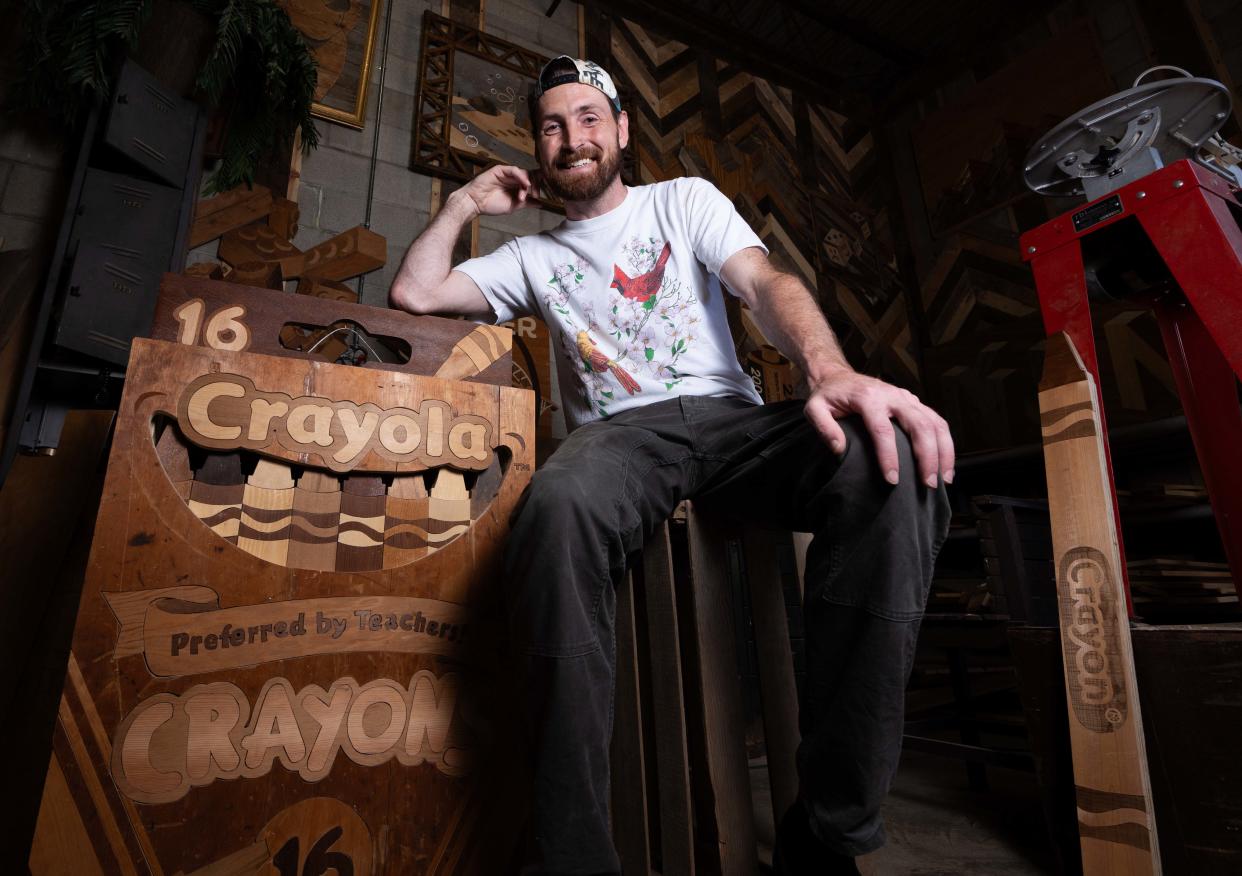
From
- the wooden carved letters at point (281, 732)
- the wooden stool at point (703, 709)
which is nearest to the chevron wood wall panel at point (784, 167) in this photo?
the wooden stool at point (703, 709)

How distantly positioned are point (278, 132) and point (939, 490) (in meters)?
2.73

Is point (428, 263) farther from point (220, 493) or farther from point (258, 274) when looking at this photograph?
point (258, 274)

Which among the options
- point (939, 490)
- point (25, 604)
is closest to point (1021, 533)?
point (939, 490)

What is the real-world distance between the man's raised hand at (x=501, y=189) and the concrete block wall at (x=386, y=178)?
1275 millimetres

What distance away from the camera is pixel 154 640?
813 mm

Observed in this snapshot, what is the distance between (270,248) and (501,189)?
4.66 ft

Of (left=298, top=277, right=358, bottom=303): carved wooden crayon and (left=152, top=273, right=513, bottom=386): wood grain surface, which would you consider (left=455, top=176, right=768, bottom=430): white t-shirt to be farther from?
(left=298, top=277, right=358, bottom=303): carved wooden crayon

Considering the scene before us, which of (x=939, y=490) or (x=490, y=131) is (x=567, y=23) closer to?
(x=490, y=131)

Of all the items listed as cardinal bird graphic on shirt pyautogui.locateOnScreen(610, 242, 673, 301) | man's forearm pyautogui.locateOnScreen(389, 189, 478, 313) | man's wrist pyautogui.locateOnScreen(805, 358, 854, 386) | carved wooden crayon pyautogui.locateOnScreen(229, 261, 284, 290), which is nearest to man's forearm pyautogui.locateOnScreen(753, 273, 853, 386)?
man's wrist pyautogui.locateOnScreen(805, 358, 854, 386)

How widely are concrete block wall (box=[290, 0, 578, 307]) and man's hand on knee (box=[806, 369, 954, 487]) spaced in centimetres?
222

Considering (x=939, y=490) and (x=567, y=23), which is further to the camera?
(x=567, y=23)

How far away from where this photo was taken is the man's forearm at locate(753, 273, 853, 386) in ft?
3.30

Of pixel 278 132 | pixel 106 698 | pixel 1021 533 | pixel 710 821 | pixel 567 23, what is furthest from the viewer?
pixel 567 23

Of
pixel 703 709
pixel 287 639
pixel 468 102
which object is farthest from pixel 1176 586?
pixel 468 102
